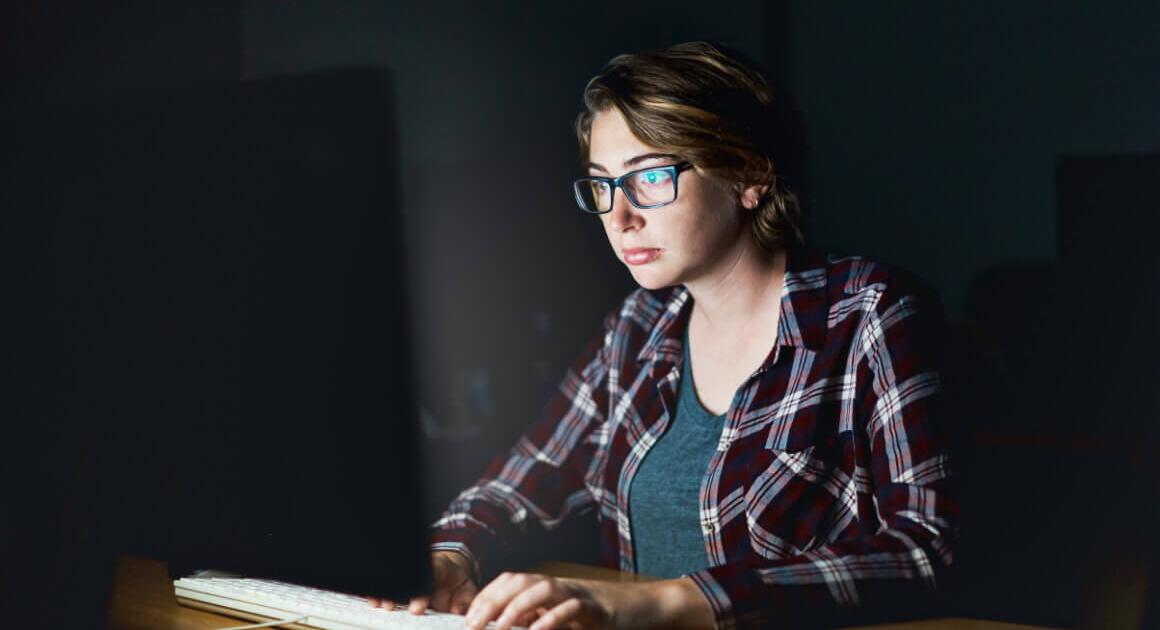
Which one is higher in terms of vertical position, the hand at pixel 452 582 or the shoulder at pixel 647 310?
the shoulder at pixel 647 310

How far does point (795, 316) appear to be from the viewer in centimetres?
130

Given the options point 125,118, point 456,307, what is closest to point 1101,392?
point 456,307

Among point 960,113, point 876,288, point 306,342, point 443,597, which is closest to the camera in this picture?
point 306,342

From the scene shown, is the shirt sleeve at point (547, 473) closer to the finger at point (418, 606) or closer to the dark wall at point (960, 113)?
the finger at point (418, 606)

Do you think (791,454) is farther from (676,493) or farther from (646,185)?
(646,185)

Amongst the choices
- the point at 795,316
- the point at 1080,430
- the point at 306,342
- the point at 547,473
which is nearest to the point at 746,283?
the point at 795,316

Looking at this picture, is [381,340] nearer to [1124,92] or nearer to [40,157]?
[40,157]

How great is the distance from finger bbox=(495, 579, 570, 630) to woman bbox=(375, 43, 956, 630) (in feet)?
0.94

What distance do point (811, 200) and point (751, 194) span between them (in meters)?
0.13

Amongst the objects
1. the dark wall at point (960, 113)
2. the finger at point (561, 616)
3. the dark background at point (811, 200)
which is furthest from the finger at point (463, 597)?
the dark wall at point (960, 113)

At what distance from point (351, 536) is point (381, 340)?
0.15 m

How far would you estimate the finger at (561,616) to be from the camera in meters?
0.80

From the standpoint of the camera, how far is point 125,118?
0.74 m

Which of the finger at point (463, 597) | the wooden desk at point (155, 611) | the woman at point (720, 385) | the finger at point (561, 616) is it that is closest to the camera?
the finger at point (561, 616)
